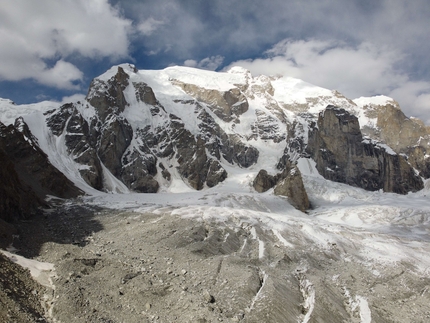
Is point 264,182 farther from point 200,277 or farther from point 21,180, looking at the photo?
point 200,277

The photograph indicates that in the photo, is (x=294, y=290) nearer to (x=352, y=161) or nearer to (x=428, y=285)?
(x=428, y=285)

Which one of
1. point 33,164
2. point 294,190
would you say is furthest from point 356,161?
point 33,164

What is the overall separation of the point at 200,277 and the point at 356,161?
181 meters

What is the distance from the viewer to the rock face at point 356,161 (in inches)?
7323

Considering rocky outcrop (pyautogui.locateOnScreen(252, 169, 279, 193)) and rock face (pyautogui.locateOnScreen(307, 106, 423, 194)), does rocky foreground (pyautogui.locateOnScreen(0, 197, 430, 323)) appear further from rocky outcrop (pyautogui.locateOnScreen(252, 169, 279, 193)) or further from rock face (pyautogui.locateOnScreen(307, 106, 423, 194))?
rock face (pyautogui.locateOnScreen(307, 106, 423, 194))

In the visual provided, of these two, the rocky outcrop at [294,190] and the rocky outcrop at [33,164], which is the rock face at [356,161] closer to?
the rocky outcrop at [294,190]

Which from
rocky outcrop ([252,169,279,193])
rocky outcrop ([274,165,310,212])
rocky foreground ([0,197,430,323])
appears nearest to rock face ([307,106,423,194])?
rocky outcrop ([252,169,279,193])

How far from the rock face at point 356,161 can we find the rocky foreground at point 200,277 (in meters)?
156

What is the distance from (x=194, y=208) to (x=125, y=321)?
102 feet

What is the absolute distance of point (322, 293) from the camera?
2720 cm

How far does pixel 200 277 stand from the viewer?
27094 millimetres

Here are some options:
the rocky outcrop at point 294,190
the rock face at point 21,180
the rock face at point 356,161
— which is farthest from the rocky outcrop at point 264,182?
the rock face at point 21,180

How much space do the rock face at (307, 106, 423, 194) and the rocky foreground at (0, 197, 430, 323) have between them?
513 ft

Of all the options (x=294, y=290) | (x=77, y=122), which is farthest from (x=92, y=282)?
(x=77, y=122)
